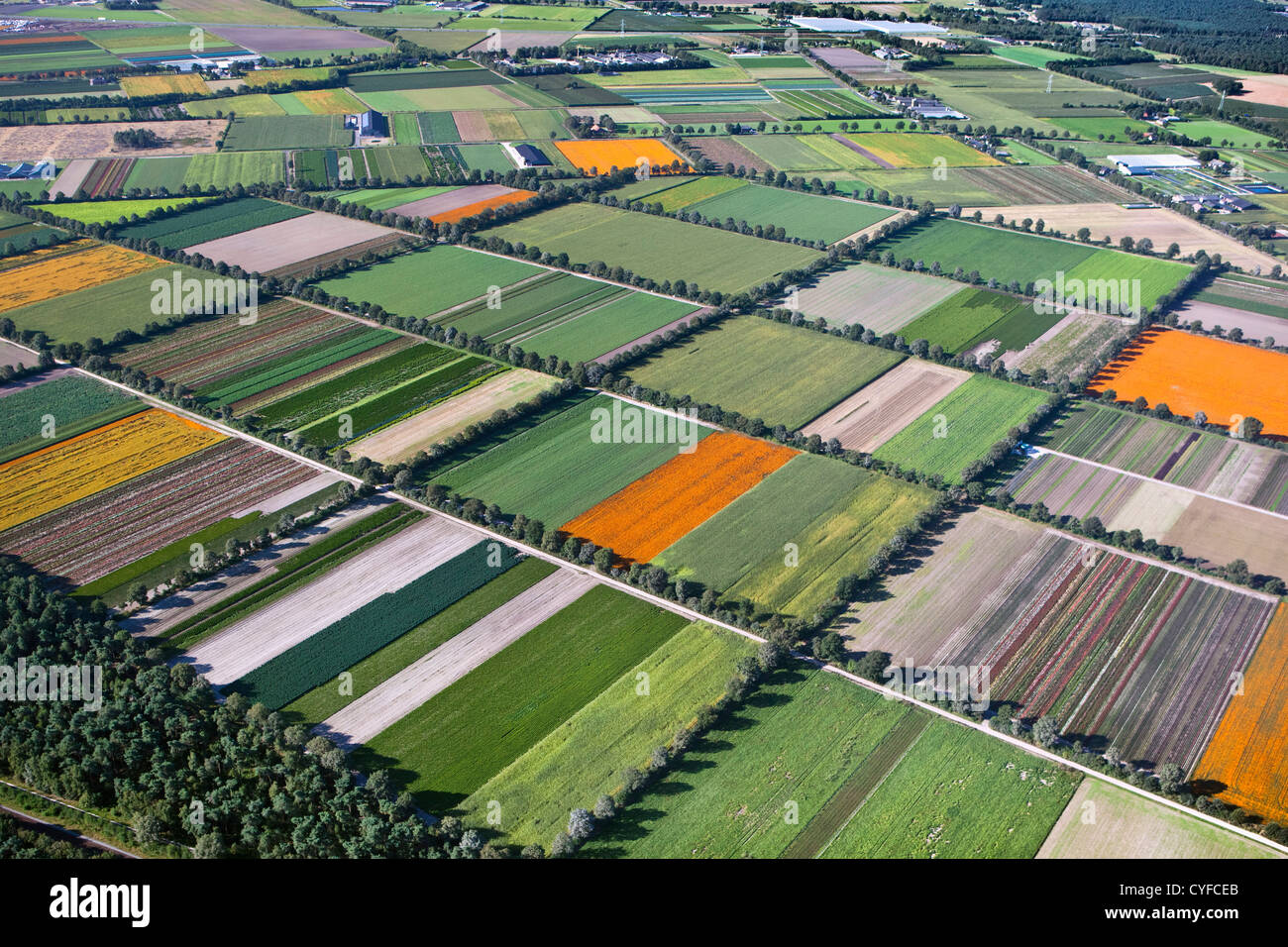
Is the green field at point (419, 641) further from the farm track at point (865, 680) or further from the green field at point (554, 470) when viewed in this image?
the green field at point (554, 470)

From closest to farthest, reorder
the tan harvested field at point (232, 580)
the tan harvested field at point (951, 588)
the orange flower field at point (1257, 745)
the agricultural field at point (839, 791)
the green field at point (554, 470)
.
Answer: the agricultural field at point (839, 791)
the orange flower field at point (1257, 745)
the tan harvested field at point (951, 588)
the tan harvested field at point (232, 580)
the green field at point (554, 470)

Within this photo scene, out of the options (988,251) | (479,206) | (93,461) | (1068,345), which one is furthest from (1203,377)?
(93,461)

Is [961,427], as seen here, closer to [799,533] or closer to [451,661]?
[799,533]

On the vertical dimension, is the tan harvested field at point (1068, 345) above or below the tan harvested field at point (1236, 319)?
below

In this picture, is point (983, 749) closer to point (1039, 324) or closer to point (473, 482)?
point (473, 482)

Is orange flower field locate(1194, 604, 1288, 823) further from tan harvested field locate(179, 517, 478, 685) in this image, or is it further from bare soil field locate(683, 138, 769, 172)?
bare soil field locate(683, 138, 769, 172)

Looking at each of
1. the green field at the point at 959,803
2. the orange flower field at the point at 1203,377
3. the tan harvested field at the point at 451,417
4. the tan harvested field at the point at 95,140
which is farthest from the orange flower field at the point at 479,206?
the green field at the point at 959,803

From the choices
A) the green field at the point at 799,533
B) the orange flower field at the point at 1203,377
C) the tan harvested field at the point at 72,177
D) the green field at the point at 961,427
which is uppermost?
the tan harvested field at the point at 72,177
